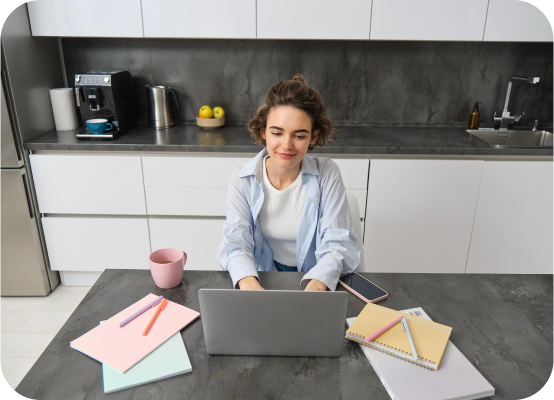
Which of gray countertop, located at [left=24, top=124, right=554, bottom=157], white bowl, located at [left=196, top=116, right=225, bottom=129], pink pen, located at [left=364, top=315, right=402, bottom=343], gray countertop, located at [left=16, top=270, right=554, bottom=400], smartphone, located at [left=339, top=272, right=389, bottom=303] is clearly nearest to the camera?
gray countertop, located at [left=16, top=270, right=554, bottom=400]

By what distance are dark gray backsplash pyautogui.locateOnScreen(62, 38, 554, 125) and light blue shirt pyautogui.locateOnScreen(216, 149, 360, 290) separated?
142 centimetres

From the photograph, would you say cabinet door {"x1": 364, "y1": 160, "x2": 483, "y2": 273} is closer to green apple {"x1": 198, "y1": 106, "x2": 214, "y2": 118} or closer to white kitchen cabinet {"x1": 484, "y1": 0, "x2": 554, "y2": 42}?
white kitchen cabinet {"x1": 484, "y1": 0, "x2": 554, "y2": 42}

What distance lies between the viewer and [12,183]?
7.50 ft

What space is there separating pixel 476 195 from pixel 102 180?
2043 millimetres

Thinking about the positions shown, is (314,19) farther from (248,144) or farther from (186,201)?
(186,201)

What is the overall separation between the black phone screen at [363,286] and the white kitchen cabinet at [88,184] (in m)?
1.54

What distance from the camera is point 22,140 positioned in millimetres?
2264

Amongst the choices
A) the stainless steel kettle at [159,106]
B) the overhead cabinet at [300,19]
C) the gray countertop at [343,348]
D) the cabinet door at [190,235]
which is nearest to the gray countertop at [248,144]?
the stainless steel kettle at [159,106]

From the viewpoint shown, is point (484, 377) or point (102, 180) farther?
point (102, 180)

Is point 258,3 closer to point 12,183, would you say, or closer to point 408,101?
point 408,101

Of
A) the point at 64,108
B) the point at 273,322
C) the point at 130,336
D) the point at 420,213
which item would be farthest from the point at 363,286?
the point at 64,108

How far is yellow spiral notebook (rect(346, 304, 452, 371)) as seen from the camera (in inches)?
34.4

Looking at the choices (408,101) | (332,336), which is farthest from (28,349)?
(408,101)

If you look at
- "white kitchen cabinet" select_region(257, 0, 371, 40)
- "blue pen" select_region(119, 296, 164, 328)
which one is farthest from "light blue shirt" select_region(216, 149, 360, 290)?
"white kitchen cabinet" select_region(257, 0, 371, 40)
